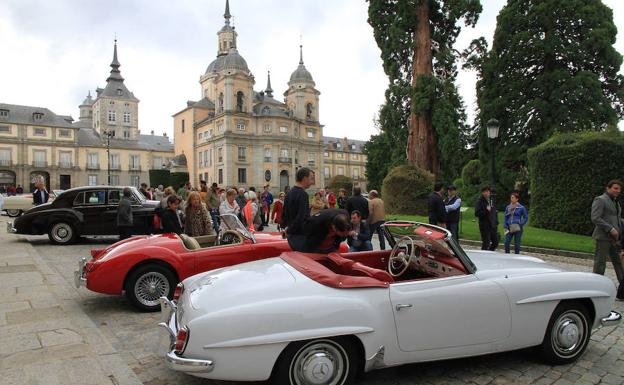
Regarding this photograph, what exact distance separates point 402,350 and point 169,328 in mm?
1920

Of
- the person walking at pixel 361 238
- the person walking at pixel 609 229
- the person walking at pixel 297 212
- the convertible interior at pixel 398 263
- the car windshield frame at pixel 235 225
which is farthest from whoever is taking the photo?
Answer: the person walking at pixel 361 238

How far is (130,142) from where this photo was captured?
83875 millimetres

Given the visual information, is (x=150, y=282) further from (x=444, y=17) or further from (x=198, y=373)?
(x=444, y=17)

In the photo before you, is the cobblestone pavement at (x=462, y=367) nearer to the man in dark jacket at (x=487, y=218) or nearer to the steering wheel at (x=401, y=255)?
the steering wheel at (x=401, y=255)

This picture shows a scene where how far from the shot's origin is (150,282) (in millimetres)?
5770

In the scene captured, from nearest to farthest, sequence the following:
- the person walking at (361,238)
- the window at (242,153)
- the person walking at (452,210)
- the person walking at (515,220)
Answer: the person walking at (361,238)
the person walking at (515,220)
the person walking at (452,210)
the window at (242,153)

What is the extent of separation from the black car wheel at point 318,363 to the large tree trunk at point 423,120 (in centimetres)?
2223

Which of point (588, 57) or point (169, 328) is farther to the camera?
point (588, 57)

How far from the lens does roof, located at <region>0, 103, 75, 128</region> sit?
67.5m

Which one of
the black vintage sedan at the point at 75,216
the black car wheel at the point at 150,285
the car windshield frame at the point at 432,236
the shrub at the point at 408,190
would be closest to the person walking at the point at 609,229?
the car windshield frame at the point at 432,236

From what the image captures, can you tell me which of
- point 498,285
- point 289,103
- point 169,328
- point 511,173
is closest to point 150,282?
point 169,328

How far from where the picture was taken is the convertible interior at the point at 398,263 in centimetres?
358

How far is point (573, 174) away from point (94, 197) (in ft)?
50.3

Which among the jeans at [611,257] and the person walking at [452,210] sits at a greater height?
the person walking at [452,210]
